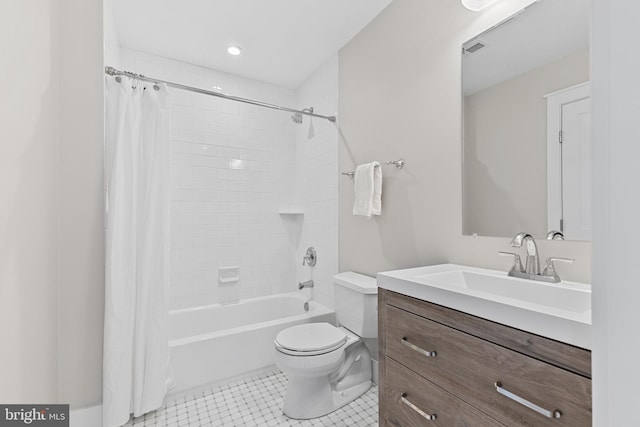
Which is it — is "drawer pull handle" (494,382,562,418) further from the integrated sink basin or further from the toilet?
the toilet

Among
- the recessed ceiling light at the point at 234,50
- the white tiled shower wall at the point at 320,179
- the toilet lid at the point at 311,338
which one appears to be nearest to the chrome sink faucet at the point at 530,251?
the toilet lid at the point at 311,338

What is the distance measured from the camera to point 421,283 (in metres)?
1.19

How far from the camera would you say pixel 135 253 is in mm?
1846

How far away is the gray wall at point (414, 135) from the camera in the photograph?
1.62 metres

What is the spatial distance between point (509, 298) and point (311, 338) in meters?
1.23

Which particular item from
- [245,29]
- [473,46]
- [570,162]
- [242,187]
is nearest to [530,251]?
[570,162]

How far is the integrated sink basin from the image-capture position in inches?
31.6

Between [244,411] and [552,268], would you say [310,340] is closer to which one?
[244,411]

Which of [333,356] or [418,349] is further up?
[418,349]

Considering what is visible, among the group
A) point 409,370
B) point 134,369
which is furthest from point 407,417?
point 134,369

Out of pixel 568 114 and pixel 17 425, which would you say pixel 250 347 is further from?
pixel 568 114

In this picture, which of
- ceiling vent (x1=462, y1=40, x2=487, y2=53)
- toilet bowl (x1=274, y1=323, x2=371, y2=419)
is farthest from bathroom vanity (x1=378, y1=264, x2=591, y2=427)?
ceiling vent (x1=462, y1=40, x2=487, y2=53)

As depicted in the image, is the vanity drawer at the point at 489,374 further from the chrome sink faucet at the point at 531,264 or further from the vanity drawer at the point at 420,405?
the chrome sink faucet at the point at 531,264

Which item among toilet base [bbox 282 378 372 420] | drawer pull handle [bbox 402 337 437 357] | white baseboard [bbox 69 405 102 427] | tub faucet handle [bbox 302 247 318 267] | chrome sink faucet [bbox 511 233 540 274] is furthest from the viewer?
tub faucet handle [bbox 302 247 318 267]
